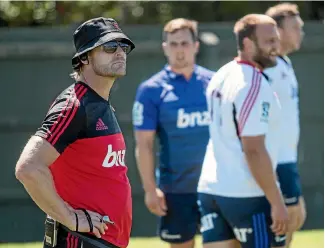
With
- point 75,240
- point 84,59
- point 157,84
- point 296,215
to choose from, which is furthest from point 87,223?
point 157,84

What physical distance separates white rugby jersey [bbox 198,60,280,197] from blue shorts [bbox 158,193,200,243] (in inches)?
66.2

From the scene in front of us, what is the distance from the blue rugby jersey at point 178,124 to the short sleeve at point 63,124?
3370 millimetres

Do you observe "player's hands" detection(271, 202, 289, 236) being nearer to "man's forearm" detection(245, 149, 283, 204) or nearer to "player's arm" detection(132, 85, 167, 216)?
"man's forearm" detection(245, 149, 283, 204)

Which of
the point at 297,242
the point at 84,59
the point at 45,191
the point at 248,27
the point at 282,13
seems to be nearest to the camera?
the point at 45,191

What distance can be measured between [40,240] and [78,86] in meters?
7.92

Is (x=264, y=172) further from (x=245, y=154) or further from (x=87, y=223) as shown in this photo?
(x=87, y=223)

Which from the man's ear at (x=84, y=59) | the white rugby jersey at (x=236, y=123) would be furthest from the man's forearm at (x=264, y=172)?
the man's ear at (x=84, y=59)

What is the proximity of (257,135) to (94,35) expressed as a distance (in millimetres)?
1550

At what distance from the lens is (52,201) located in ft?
15.3

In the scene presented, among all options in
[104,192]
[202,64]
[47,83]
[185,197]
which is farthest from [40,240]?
[104,192]

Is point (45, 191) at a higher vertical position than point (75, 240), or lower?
higher

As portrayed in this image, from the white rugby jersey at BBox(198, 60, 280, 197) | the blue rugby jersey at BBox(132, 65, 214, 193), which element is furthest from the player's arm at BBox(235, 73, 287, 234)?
the blue rugby jersey at BBox(132, 65, 214, 193)

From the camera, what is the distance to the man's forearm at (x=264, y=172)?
6.09 m

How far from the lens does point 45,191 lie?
15.3 ft
